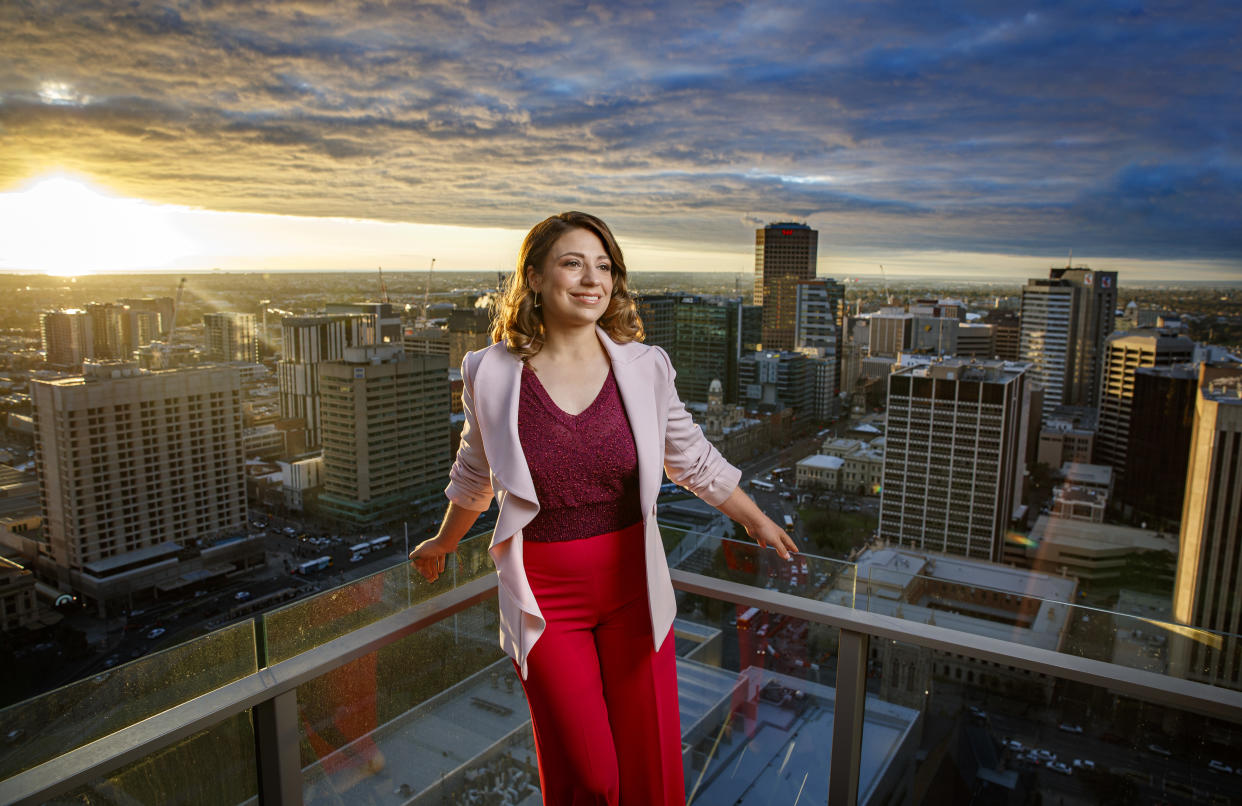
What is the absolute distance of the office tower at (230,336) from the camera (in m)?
6.20

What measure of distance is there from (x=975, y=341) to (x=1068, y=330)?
123cm

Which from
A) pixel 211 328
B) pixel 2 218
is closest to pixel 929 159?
pixel 211 328

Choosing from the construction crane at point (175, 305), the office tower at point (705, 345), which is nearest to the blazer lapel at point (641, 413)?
the construction crane at point (175, 305)

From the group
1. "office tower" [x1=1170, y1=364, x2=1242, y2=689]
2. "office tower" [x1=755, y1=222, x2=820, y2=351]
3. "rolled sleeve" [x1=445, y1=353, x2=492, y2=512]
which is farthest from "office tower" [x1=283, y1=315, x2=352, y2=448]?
"office tower" [x1=1170, y1=364, x2=1242, y2=689]

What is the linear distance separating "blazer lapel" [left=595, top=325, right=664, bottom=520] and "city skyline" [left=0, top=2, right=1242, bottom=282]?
4752 millimetres

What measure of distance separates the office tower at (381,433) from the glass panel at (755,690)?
566 centimetres

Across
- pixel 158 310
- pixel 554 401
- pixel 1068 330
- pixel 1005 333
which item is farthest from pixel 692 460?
pixel 1005 333

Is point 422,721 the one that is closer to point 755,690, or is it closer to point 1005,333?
point 755,690

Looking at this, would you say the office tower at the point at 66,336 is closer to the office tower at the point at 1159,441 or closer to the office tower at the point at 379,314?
the office tower at the point at 379,314

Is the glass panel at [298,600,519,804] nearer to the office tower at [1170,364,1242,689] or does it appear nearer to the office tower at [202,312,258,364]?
the office tower at [202,312,258,364]

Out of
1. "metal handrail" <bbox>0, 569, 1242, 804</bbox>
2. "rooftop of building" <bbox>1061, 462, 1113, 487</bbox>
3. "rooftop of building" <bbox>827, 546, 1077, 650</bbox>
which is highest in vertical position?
"rooftop of building" <bbox>827, 546, 1077, 650</bbox>

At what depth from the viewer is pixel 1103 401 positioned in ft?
30.5

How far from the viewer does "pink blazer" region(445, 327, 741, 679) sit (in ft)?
3.57

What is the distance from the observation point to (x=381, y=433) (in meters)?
7.25
